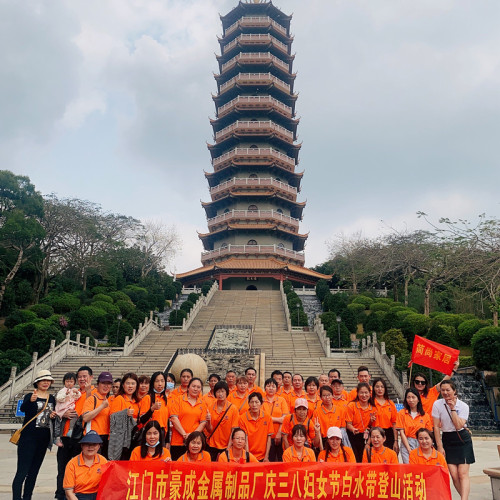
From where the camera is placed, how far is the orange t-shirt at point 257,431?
224 inches

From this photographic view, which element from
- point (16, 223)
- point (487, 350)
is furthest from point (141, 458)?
point (16, 223)

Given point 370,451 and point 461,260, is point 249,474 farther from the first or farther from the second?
point 461,260

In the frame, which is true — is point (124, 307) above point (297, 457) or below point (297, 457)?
above

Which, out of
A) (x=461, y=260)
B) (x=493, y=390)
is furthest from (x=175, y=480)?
(x=493, y=390)

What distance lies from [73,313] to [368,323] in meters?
16.3

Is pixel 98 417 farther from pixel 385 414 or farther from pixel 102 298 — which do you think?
pixel 102 298

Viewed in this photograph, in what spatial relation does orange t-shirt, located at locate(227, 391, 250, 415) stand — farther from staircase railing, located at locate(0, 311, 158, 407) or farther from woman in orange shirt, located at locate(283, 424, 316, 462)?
staircase railing, located at locate(0, 311, 158, 407)

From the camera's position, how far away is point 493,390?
16.6 metres

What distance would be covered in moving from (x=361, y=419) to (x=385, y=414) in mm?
317

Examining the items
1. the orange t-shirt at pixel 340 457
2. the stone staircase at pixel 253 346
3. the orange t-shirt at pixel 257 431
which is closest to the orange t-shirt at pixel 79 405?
the orange t-shirt at pixel 257 431

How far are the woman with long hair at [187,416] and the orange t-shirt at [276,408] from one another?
32.7 inches

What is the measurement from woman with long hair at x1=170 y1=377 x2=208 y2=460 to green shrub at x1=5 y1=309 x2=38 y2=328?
2146cm

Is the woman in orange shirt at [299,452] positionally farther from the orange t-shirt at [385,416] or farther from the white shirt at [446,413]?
the white shirt at [446,413]

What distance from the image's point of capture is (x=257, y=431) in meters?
5.70
